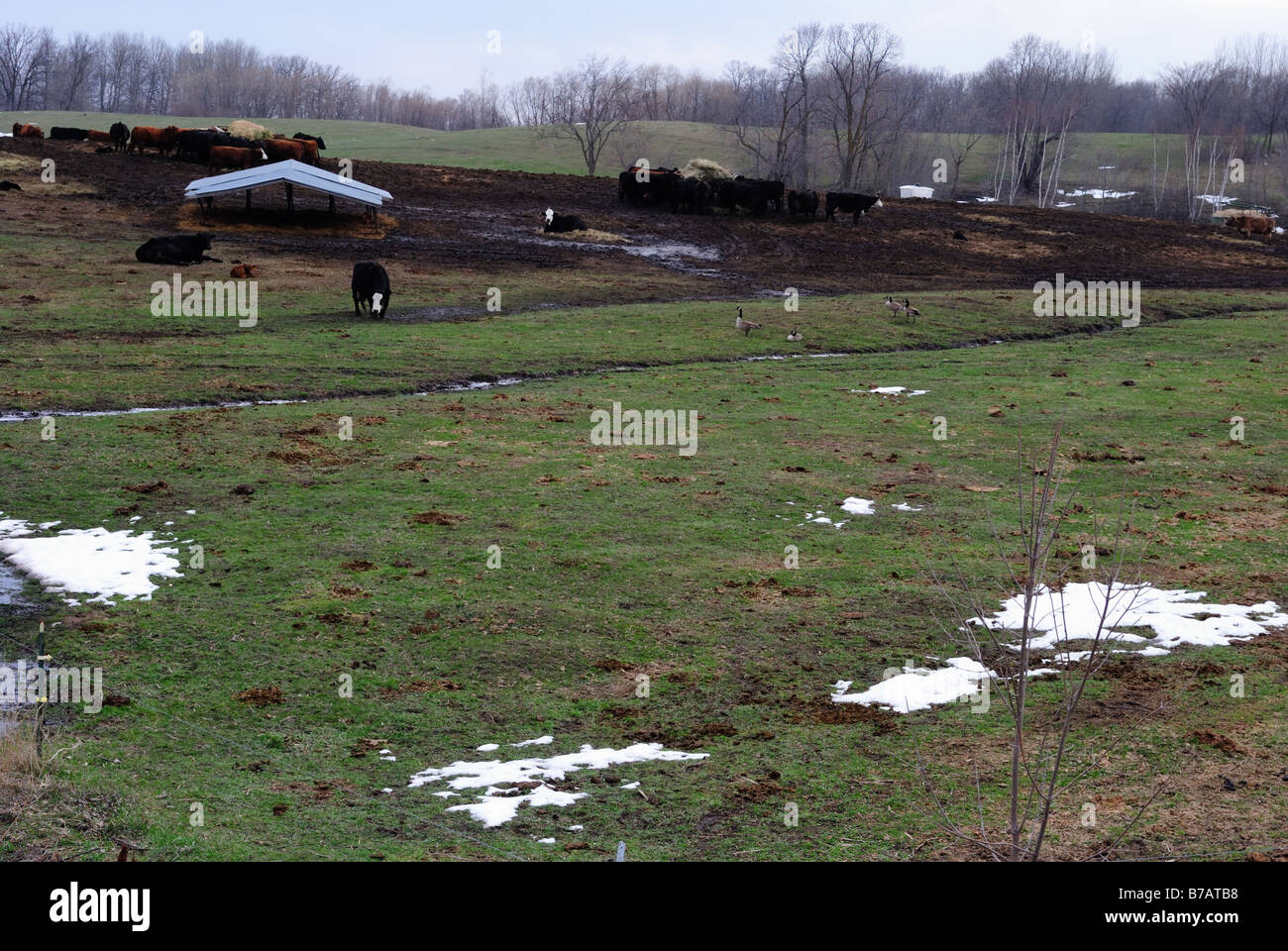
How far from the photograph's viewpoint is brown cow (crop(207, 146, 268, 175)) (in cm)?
4616

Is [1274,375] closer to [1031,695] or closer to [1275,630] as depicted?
[1275,630]

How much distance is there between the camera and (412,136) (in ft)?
383

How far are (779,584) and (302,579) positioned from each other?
4.57 meters

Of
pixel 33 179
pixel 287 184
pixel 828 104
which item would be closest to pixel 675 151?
pixel 828 104

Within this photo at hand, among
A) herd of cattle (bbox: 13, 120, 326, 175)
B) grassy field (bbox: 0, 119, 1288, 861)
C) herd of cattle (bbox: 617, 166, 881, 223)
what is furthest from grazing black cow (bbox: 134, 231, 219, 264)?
herd of cattle (bbox: 617, 166, 881, 223)

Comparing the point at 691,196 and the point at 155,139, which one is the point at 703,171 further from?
the point at 155,139

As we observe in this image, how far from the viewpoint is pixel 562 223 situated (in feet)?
148

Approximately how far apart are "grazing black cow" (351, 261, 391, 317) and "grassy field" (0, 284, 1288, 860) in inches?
264

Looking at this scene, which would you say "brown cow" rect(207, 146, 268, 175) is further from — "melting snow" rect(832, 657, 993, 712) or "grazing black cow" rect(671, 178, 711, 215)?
"melting snow" rect(832, 657, 993, 712)

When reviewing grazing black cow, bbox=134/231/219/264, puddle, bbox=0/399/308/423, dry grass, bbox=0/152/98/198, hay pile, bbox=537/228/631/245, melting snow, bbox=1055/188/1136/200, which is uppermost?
melting snow, bbox=1055/188/1136/200

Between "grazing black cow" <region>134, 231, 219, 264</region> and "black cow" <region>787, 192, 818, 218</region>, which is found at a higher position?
"black cow" <region>787, 192, 818, 218</region>

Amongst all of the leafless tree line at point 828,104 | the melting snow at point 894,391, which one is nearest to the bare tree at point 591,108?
the leafless tree line at point 828,104

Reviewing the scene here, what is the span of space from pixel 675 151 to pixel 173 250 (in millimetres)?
86336

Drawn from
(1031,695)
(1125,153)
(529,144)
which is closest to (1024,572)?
(1031,695)
